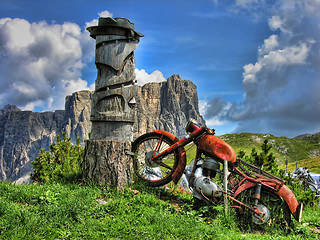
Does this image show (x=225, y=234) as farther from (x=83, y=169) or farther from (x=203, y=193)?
(x=83, y=169)

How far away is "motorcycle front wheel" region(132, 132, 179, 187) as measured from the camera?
700 cm

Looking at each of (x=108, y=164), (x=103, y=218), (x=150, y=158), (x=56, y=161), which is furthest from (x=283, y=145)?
(x=103, y=218)

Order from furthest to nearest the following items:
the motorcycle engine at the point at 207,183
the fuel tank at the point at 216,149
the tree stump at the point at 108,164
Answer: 1. the tree stump at the point at 108,164
2. the fuel tank at the point at 216,149
3. the motorcycle engine at the point at 207,183

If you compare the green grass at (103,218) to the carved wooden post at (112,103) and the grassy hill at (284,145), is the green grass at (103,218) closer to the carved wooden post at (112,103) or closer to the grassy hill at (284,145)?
the carved wooden post at (112,103)

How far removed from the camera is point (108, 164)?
691cm

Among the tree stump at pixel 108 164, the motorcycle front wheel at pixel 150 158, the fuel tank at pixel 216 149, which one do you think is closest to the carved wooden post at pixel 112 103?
→ the tree stump at pixel 108 164

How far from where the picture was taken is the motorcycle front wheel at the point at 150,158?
23.0 ft

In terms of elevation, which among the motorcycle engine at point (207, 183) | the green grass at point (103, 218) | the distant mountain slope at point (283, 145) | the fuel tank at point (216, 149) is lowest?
the green grass at point (103, 218)

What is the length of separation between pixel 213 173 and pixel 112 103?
3.23 m

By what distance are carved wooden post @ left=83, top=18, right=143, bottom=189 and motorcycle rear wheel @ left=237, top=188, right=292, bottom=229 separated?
301 centimetres

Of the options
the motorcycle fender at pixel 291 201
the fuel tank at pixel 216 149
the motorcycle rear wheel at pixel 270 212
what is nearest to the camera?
the motorcycle fender at pixel 291 201

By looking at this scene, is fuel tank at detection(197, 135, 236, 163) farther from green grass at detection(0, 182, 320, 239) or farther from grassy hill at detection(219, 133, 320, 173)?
grassy hill at detection(219, 133, 320, 173)

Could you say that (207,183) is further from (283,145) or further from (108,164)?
(283,145)

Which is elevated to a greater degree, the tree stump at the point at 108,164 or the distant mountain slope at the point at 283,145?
the distant mountain slope at the point at 283,145
